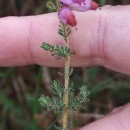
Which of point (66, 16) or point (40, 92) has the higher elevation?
point (66, 16)

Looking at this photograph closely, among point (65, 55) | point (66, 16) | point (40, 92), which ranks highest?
point (66, 16)

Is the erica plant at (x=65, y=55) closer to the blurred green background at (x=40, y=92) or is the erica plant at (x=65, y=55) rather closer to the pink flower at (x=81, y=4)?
the pink flower at (x=81, y=4)

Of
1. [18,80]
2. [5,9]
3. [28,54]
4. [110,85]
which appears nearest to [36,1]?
[5,9]

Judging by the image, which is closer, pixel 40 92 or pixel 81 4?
pixel 81 4

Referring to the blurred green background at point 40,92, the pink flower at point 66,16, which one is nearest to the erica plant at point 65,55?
the pink flower at point 66,16

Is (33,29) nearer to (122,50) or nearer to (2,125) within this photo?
(122,50)

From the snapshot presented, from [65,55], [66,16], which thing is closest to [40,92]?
[65,55]

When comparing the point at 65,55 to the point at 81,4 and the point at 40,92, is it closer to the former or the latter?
the point at 81,4

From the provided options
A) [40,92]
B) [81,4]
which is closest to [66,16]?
[81,4]
